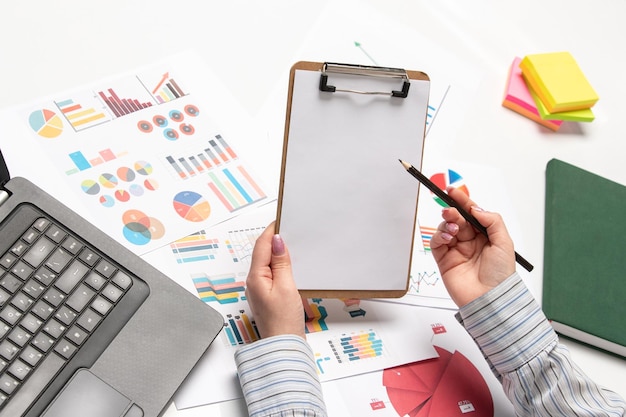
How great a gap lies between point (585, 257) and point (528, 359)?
0.20m

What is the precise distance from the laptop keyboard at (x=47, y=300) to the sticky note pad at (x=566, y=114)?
61cm

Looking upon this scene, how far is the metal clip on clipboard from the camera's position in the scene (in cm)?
59

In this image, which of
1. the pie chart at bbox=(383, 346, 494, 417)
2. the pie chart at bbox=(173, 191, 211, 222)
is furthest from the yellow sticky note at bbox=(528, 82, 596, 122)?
the pie chart at bbox=(173, 191, 211, 222)

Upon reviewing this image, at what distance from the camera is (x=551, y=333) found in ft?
2.18

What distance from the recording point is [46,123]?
718 millimetres

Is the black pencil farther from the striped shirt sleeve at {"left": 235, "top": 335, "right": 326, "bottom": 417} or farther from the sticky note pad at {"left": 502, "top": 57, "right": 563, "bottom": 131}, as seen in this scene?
the sticky note pad at {"left": 502, "top": 57, "right": 563, "bottom": 131}

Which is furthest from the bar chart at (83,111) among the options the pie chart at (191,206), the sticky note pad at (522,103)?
the sticky note pad at (522,103)

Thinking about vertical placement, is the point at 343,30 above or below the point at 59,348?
above

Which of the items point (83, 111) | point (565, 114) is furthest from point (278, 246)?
point (565, 114)

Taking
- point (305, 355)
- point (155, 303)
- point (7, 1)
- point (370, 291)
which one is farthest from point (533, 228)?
point (7, 1)

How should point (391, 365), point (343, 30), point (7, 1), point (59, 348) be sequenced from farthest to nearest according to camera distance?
point (343, 30) < point (7, 1) < point (391, 365) < point (59, 348)

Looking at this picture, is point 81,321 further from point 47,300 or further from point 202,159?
point 202,159

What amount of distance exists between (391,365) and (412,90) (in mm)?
276

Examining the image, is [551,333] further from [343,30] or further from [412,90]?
[343,30]
